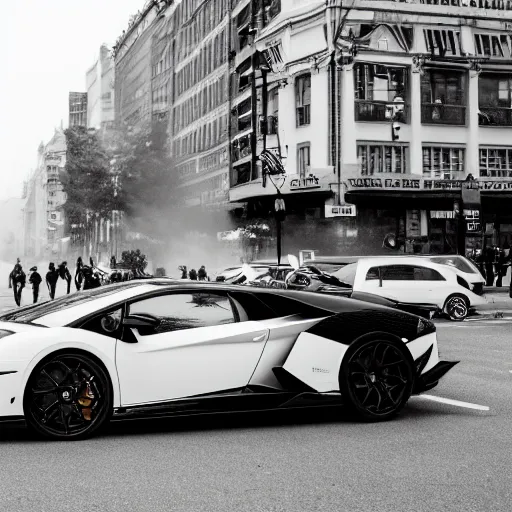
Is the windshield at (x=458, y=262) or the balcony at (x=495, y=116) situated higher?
the balcony at (x=495, y=116)

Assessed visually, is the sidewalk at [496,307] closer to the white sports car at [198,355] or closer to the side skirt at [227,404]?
the white sports car at [198,355]

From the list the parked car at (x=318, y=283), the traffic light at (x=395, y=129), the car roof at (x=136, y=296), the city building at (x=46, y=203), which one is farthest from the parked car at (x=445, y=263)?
the city building at (x=46, y=203)

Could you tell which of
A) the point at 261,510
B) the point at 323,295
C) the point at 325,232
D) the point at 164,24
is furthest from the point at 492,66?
the point at 261,510

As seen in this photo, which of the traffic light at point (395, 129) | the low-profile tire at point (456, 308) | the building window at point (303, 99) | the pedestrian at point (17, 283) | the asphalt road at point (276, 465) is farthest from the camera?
the building window at point (303, 99)

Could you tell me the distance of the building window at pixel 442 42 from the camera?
4278 cm

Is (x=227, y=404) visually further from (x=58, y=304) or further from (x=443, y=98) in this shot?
(x=443, y=98)

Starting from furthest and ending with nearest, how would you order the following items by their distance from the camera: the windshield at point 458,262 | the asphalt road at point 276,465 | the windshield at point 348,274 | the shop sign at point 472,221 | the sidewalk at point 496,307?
1. the shop sign at point 472,221
2. the sidewalk at point 496,307
3. the windshield at point 458,262
4. the windshield at point 348,274
5. the asphalt road at point 276,465

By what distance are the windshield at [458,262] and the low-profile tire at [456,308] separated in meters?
1.74

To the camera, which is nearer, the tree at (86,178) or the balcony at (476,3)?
the balcony at (476,3)

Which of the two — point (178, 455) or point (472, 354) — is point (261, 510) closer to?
point (178, 455)

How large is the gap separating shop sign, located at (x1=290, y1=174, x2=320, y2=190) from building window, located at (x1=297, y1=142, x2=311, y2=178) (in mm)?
266

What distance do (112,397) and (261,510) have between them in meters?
2.30

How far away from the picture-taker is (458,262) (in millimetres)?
24531

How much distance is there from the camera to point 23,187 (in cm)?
17450
